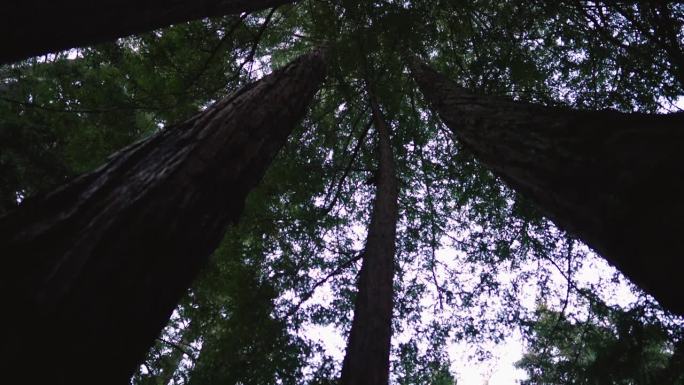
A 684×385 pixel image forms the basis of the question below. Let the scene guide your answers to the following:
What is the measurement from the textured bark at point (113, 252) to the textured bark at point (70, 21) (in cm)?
55

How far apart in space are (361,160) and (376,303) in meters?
5.25

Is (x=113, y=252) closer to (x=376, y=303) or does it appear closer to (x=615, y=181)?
(x=615, y=181)

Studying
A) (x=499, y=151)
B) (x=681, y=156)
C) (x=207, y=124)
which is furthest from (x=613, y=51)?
(x=207, y=124)

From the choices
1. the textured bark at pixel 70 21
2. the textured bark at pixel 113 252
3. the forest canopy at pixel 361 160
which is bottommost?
the textured bark at pixel 113 252

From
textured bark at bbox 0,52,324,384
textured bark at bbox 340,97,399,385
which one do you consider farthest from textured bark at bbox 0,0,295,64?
textured bark at bbox 340,97,399,385

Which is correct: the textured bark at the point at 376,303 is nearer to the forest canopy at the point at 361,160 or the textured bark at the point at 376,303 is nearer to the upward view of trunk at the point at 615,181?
the forest canopy at the point at 361,160

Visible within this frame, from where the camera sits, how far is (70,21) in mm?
1652

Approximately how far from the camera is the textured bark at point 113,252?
1.10 metres

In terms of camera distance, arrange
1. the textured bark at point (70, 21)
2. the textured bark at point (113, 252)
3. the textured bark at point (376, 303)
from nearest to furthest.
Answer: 1. the textured bark at point (113, 252)
2. the textured bark at point (70, 21)
3. the textured bark at point (376, 303)

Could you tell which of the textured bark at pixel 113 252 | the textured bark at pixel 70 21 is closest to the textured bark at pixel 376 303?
the textured bark at pixel 113 252

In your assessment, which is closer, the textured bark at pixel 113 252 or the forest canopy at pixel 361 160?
the textured bark at pixel 113 252

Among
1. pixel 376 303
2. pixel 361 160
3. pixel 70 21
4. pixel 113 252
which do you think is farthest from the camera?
pixel 361 160

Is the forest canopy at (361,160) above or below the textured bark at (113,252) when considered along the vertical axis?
above

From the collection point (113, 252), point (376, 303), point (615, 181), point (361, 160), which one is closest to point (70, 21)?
point (113, 252)
